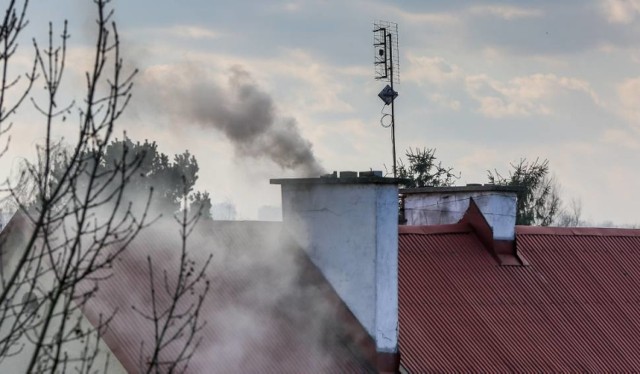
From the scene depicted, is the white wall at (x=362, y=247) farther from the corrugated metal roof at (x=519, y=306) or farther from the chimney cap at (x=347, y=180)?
the corrugated metal roof at (x=519, y=306)

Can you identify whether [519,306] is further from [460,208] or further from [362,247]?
[362,247]

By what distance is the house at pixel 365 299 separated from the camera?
18078 mm

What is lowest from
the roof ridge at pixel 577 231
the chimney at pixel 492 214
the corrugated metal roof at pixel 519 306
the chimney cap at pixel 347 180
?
the corrugated metal roof at pixel 519 306

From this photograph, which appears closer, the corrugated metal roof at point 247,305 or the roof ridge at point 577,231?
the corrugated metal roof at point 247,305

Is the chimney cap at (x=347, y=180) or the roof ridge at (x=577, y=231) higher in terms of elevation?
the chimney cap at (x=347, y=180)

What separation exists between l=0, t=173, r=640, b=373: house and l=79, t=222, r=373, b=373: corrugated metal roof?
0.07 ft

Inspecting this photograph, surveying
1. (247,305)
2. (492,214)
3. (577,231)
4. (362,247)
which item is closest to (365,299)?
(362,247)

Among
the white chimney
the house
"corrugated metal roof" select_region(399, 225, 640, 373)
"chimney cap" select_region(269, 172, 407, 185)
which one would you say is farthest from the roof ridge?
"chimney cap" select_region(269, 172, 407, 185)

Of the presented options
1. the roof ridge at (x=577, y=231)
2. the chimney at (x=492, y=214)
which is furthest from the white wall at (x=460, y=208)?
the roof ridge at (x=577, y=231)

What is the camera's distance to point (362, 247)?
19.2 m

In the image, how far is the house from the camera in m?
18.1

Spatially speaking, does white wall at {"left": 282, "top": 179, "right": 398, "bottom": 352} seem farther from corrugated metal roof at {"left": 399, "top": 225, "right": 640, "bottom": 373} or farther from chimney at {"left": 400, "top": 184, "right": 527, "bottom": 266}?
chimney at {"left": 400, "top": 184, "right": 527, "bottom": 266}

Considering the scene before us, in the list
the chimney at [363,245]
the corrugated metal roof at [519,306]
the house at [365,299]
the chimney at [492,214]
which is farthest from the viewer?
the chimney at [492,214]

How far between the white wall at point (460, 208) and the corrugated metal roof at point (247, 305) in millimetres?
5414
